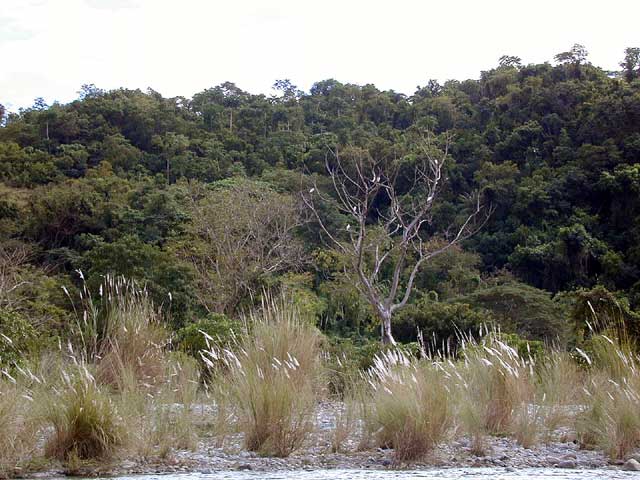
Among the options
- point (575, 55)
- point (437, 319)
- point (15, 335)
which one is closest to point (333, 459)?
point (15, 335)

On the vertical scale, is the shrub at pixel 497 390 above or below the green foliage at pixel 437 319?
above

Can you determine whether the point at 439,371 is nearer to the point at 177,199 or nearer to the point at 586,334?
the point at 586,334

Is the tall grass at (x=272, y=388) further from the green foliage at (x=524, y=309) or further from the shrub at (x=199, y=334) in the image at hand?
the green foliage at (x=524, y=309)

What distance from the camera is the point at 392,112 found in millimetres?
38781

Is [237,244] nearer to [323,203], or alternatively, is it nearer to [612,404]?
[323,203]

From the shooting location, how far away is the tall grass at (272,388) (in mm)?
4559

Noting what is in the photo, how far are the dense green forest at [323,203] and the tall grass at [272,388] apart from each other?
14.8ft

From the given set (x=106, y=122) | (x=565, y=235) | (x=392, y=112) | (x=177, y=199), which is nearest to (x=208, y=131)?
→ (x=106, y=122)

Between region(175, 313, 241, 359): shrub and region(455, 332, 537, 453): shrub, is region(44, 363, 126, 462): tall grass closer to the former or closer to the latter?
region(455, 332, 537, 453): shrub

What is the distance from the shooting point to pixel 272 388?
451cm

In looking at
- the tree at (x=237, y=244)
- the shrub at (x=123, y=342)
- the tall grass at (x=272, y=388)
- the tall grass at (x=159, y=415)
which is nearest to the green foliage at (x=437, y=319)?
the tree at (x=237, y=244)

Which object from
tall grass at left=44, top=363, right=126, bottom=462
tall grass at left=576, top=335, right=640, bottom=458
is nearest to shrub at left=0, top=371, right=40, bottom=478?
tall grass at left=44, top=363, right=126, bottom=462

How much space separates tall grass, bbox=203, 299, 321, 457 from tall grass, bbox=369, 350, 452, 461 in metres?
0.48

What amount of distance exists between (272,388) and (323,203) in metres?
21.1
